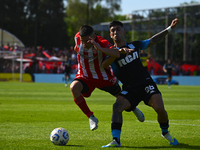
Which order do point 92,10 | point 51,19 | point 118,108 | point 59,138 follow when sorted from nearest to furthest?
point 118,108 → point 59,138 → point 51,19 → point 92,10

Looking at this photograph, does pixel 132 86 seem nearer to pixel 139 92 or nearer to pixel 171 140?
pixel 139 92

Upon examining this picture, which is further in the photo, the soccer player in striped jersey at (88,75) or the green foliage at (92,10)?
the green foliage at (92,10)

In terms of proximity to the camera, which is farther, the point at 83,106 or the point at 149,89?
the point at 83,106

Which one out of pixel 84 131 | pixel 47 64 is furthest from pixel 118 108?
pixel 47 64

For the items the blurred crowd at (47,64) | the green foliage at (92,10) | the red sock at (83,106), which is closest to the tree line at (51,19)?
the green foliage at (92,10)

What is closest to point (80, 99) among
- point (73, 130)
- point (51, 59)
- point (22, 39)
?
point (73, 130)

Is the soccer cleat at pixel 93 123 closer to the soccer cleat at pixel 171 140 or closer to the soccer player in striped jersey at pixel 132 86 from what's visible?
the soccer player in striped jersey at pixel 132 86

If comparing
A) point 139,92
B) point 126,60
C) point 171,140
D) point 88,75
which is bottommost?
point 171,140

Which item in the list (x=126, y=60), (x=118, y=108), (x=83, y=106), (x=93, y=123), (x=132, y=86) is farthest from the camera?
(x=83, y=106)

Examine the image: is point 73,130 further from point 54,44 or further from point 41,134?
point 54,44

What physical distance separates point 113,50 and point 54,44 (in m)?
62.9

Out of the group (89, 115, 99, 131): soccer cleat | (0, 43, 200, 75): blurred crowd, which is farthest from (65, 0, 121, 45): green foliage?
(89, 115, 99, 131): soccer cleat

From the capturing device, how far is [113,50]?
5.70m

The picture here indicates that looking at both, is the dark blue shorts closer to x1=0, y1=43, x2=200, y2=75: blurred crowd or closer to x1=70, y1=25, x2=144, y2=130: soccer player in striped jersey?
x1=70, y1=25, x2=144, y2=130: soccer player in striped jersey
